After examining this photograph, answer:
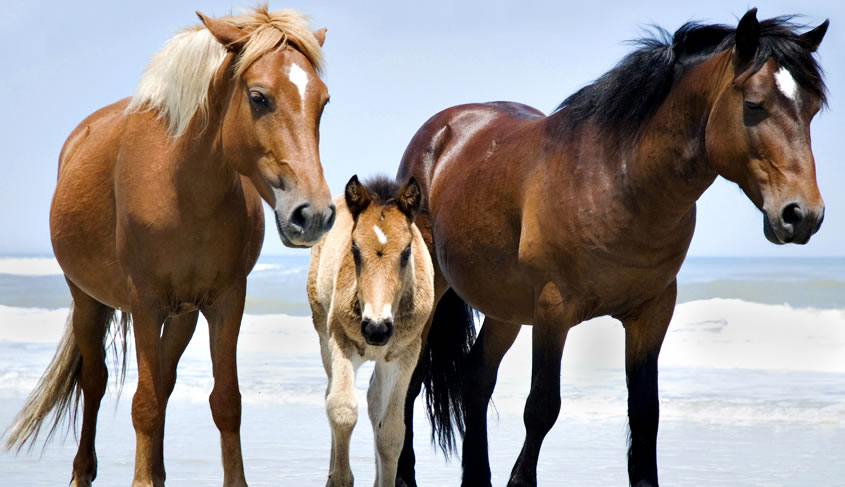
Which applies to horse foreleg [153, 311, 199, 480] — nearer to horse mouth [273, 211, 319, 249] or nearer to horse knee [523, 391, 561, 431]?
horse mouth [273, 211, 319, 249]

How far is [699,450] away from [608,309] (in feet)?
10.2

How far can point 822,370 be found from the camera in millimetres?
13273

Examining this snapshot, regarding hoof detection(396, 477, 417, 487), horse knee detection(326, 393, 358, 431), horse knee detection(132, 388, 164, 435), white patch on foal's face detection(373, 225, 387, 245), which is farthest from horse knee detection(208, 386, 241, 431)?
hoof detection(396, 477, 417, 487)

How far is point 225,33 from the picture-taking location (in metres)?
4.42

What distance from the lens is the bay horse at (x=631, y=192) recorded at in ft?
13.7

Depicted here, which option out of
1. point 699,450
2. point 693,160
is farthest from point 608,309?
point 699,450

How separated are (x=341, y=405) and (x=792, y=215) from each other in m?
2.20

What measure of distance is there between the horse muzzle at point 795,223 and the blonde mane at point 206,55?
195 centimetres

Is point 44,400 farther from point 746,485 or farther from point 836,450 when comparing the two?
point 836,450

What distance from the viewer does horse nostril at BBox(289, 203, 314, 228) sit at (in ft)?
13.3

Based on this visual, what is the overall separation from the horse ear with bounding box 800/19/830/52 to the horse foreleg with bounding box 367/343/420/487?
7.73 feet

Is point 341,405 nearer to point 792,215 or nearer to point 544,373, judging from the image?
point 544,373

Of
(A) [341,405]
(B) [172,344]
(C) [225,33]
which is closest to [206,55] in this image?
(C) [225,33]

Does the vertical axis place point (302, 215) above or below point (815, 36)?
Result: below
